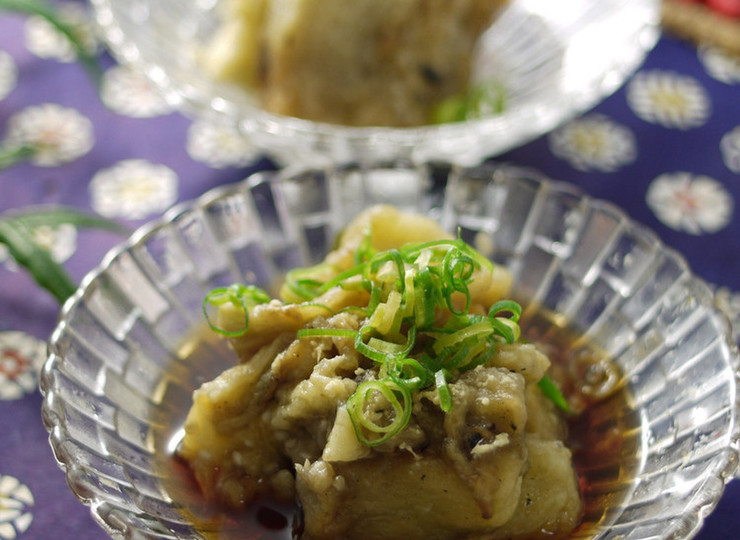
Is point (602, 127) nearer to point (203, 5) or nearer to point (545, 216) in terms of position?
point (545, 216)

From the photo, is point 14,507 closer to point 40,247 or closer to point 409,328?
point 40,247

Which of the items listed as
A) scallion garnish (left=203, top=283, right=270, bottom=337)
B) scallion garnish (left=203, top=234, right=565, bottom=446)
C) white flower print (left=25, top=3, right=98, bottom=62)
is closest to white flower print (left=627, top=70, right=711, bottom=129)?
scallion garnish (left=203, top=234, right=565, bottom=446)

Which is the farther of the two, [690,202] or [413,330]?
[690,202]

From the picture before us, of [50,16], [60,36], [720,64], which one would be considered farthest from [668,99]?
[60,36]

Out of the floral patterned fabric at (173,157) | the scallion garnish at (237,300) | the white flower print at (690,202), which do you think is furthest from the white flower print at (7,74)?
the white flower print at (690,202)

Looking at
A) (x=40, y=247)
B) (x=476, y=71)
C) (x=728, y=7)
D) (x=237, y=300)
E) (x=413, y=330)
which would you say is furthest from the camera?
(x=728, y=7)

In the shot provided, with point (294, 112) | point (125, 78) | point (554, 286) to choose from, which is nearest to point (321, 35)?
point (294, 112)
